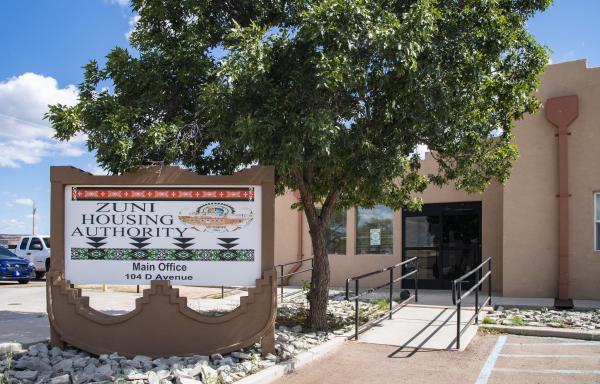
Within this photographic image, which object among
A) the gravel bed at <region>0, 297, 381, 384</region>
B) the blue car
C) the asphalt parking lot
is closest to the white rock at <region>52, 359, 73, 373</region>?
the gravel bed at <region>0, 297, 381, 384</region>

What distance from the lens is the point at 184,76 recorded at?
8.89 metres

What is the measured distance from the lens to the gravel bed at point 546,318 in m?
10.7

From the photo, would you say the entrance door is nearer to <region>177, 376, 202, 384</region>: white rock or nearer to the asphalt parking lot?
the asphalt parking lot

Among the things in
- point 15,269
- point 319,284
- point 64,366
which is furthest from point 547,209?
point 15,269

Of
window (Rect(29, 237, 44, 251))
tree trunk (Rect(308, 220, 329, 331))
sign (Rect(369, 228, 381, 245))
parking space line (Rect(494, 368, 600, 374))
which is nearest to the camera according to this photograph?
parking space line (Rect(494, 368, 600, 374))

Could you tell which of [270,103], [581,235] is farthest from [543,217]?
[270,103]

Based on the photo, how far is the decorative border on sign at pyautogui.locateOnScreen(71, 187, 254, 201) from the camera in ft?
26.8

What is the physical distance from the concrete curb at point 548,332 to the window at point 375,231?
24.1 feet

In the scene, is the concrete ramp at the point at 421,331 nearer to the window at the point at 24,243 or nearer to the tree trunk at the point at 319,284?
the tree trunk at the point at 319,284

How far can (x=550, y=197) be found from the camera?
14586mm

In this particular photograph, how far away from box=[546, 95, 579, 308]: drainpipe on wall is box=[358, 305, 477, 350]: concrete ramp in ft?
11.0

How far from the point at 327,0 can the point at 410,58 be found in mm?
1400

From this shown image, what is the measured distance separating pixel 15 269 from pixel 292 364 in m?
16.9

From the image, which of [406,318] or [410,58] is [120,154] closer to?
[410,58]
